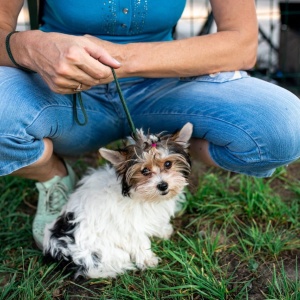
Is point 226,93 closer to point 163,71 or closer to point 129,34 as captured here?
point 163,71

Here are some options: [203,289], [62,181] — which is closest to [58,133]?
[62,181]

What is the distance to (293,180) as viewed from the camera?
4.01 metres

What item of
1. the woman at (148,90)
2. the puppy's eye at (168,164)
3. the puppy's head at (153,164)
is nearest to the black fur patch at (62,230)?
the woman at (148,90)

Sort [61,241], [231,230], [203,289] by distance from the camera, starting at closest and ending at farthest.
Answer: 1. [203,289]
2. [61,241]
3. [231,230]

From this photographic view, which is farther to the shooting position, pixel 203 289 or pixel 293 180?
pixel 293 180

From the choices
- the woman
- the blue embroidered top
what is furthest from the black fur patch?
the blue embroidered top

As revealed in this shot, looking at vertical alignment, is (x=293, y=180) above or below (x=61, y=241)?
below

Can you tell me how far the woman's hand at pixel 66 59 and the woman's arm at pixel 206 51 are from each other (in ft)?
1.00

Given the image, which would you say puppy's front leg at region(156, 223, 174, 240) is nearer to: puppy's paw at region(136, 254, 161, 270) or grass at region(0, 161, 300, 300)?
grass at region(0, 161, 300, 300)

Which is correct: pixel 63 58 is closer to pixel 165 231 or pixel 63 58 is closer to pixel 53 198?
pixel 53 198

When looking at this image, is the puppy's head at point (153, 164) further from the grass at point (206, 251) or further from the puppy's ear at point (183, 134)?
the grass at point (206, 251)

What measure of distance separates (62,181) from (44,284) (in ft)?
2.50

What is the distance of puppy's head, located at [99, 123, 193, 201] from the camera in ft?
9.52

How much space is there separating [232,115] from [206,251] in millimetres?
842
